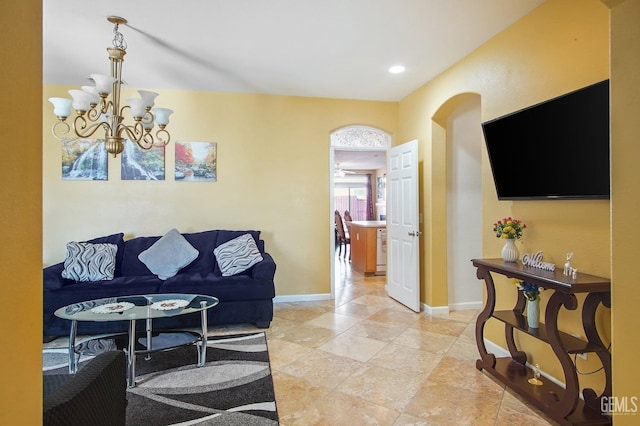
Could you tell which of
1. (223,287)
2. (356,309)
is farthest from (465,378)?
(223,287)

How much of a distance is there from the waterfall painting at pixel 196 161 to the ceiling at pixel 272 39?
2.50 feet

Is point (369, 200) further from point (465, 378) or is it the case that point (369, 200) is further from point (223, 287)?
point (465, 378)

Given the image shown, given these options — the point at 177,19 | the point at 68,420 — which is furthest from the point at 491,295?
the point at 177,19

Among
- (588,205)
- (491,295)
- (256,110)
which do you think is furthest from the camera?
(256,110)

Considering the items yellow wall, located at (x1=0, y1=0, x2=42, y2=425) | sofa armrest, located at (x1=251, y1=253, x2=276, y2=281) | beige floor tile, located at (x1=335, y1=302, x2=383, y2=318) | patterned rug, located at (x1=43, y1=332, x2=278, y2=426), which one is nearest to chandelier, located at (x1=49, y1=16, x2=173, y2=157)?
sofa armrest, located at (x1=251, y1=253, x2=276, y2=281)

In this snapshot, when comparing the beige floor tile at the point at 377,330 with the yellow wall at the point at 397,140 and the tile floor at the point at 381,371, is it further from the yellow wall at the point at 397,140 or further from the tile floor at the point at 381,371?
the yellow wall at the point at 397,140

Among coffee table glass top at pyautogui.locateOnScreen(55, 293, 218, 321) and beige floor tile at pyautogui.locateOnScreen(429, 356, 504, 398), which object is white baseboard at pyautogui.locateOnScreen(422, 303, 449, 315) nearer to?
beige floor tile at pyautogui.locateOnScreen(429, 356, 504, 398)

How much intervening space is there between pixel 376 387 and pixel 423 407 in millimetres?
363

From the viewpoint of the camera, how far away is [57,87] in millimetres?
4270

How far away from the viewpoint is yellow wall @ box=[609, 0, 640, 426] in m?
1.44

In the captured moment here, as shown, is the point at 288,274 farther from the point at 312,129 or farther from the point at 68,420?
the point at 68,420

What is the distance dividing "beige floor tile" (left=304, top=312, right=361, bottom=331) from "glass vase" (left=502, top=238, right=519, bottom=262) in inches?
71.1

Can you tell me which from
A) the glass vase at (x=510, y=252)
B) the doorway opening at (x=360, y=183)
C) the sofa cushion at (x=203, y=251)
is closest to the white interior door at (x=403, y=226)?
the glass vase at (x=510, y=252)

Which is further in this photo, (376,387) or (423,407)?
(376,387)
